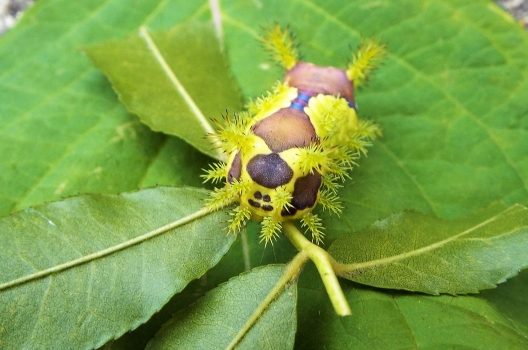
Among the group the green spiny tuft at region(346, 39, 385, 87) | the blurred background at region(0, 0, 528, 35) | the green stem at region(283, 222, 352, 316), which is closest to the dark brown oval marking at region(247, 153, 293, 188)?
the green stem at region(283, 222, 352, 316)

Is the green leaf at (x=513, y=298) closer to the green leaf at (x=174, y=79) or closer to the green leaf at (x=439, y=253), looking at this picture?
the green leaf at (x=439, y=253)

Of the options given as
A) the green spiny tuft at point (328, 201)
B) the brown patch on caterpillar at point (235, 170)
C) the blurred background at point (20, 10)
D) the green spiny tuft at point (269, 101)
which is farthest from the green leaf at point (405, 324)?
the blurred background at point (20, 10)

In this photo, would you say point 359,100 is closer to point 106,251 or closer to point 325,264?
point 325,264

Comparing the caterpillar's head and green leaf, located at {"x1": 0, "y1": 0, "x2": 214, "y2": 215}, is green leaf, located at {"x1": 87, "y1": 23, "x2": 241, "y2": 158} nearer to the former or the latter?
green leaf, located at {"x1": 0, "y1": 0, "x2": 214, "y2": 215}

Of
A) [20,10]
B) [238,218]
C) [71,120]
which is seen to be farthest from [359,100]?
[20,10]

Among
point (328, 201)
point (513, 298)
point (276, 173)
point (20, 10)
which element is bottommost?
point (513, 298)

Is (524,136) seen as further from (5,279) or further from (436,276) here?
(5,279)
